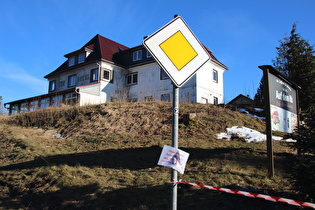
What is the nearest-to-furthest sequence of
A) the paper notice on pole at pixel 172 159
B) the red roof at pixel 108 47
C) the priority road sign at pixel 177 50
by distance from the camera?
the paper notice on pole at pixel 172 159
the priority road sign at pixel 177 50
the red roof at pixel 108 47

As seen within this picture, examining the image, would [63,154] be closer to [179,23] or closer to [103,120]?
[103,120]

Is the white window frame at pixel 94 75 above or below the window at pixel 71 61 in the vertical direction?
below

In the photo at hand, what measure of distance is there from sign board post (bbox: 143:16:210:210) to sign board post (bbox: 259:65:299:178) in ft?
13.4

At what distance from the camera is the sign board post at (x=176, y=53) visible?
9.02 ft

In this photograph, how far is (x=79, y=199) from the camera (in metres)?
5.00

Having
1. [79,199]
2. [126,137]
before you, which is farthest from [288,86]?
[79,199]

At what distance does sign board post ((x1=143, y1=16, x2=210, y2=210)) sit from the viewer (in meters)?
2.75

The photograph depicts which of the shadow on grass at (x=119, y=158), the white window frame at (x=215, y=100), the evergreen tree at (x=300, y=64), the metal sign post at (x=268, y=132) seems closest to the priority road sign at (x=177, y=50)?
the metal sign post at (x=268, y=132)

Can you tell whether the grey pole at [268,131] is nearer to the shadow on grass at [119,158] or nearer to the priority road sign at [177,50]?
the shadow on grass at [119,158]

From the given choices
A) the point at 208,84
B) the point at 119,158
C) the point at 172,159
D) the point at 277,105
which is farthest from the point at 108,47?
the point at 172,159

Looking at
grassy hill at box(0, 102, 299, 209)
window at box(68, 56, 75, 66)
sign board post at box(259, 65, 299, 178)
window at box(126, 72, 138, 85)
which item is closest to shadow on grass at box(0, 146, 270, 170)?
grassy hill at box(0, 102, 299, 209)

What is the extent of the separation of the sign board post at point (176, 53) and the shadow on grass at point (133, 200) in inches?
84.9

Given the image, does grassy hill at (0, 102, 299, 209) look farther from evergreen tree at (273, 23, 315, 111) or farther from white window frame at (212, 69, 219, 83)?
white window frame at (212, 69, 219, 83)

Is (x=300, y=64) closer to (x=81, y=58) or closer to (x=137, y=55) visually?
(x=137, y=55)
